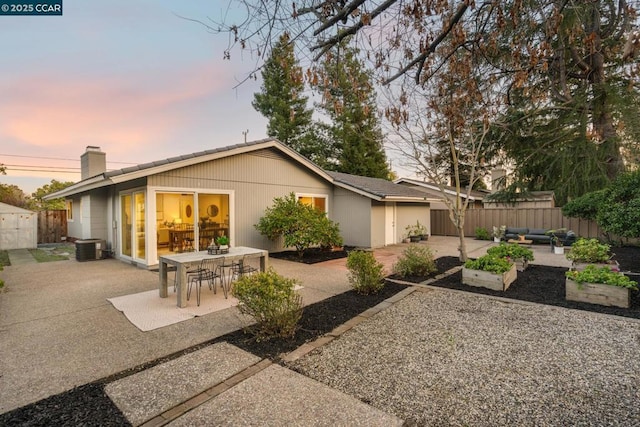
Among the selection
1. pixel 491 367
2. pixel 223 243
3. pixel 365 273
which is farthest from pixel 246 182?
pixel 491 367

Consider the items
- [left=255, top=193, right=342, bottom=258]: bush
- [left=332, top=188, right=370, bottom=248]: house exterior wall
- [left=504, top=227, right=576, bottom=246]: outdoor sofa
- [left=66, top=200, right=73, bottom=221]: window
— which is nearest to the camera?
[left=255, top=193, right=342, bottom=258]: bush

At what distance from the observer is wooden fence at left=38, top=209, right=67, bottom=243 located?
560 inches

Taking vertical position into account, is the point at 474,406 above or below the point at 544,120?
below

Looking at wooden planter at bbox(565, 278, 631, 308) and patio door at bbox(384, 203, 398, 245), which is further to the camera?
patio door at bbox(384, 203, 398, 245)

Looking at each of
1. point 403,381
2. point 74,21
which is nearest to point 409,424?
point 403,381

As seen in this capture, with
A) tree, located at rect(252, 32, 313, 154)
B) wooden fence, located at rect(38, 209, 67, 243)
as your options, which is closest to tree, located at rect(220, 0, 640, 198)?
wooden fence, located at rect(38, 209, 67, 243)

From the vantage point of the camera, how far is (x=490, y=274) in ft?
19.2

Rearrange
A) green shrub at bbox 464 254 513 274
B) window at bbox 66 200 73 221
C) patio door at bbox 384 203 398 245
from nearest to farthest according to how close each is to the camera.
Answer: green shrub at bbox 464 254 513 274 → patio door at bbox 384 203 398 245 → window at bbox 66 200 73 221

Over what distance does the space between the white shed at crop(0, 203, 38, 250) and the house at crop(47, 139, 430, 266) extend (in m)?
1.47

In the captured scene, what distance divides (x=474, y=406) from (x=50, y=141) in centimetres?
1793

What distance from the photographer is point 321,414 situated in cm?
223

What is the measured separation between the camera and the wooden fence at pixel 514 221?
12.6 m

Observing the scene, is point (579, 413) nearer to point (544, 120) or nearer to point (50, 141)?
point (544, 120)

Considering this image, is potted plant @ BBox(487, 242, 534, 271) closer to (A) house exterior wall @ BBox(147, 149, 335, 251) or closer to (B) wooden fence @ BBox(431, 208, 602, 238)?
(A) house exterior wall @ BBox(147, 149, 335, 251)
